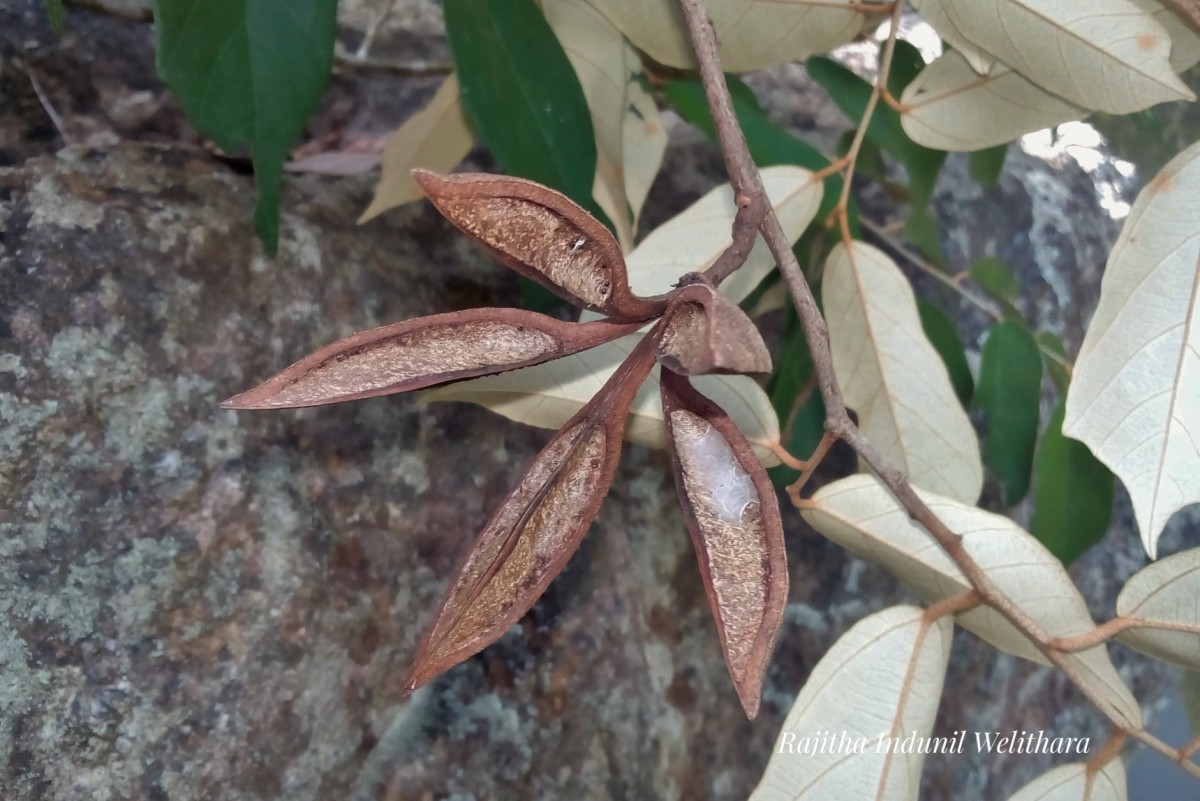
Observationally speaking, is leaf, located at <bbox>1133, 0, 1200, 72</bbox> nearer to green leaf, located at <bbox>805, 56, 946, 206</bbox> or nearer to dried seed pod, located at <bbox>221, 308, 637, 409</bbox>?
green leaf, located at <bbox>805, 56, 946, 206</bbox>

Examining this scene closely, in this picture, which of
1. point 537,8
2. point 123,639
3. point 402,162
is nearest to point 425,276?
point 402,162

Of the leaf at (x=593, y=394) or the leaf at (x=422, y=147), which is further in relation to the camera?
the leaf at (x=422, y=147)

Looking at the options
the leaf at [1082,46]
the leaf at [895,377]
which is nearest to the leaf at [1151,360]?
the leaf at [1082,46]

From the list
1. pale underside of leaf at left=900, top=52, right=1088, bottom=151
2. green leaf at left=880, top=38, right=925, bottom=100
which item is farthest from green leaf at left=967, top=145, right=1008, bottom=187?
pale underside of leaf at left=900, top=52, right=1088, bottom=151

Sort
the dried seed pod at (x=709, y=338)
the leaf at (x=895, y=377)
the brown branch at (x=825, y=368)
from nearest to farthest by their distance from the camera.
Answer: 1. the dried seed pod at (x=709, y=338)
2. the brown branch at (x=825, y=368)
3. the leaf at (x=895, y=377)

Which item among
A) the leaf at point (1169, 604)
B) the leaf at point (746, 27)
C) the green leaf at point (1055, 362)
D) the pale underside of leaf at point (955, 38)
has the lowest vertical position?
the green leaf at point (1055, 362)

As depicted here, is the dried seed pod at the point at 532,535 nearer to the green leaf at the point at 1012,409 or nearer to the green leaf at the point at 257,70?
the green leaf at the point at 257,70

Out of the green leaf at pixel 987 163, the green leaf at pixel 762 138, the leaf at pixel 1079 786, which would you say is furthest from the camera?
the green leaf at pixel 987 163

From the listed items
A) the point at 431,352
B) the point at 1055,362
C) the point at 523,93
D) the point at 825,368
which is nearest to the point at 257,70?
the point at 523,93
